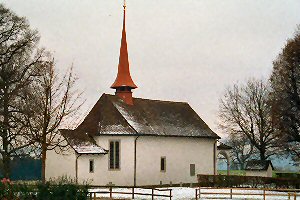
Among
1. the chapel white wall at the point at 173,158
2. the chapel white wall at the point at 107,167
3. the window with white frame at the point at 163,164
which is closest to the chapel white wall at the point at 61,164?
the chapel white wall at the point at 107,167

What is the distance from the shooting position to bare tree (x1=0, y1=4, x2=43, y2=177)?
40.7m

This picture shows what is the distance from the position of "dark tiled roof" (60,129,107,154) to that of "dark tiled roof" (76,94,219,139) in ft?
3.46

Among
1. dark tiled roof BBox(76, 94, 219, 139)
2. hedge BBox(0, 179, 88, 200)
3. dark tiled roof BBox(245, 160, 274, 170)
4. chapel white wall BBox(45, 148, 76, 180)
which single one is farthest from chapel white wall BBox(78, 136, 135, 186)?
hedge BBox(0, 179, 88, 200)

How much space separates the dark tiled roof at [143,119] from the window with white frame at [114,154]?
38.9 inches

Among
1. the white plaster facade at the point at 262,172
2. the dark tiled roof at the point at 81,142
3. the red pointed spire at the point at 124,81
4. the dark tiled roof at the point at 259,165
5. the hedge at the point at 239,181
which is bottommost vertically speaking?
the hedge at the point at 239,181

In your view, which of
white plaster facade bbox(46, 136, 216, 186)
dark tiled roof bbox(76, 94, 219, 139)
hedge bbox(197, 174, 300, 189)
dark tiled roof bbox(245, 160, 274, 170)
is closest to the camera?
white plaster facade bbox(46, 136, 216, 186)

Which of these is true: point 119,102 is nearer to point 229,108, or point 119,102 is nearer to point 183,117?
point 183,117

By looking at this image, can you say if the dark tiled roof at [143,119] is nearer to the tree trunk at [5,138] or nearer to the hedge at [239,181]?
the hedge at [239,181]

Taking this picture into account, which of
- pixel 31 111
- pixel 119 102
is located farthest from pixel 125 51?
pixel 31 111

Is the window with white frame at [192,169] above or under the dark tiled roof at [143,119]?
under

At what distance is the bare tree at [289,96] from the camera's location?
150 feet

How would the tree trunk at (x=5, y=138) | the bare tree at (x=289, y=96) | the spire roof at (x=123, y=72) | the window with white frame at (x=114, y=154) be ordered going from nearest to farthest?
the tree trunk at (x=5, y=138) → the bare tree at (x=289, y=96) → the window with white frame at (x=114, y=154) → the spire roof at (x=123, y=72)

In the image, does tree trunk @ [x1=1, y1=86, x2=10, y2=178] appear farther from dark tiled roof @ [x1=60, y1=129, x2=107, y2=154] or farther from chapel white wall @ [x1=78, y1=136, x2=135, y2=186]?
chapel white wall @ [x1=78, y1=136, x2=135, y2=186]

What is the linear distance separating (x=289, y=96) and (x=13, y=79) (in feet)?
72.0
